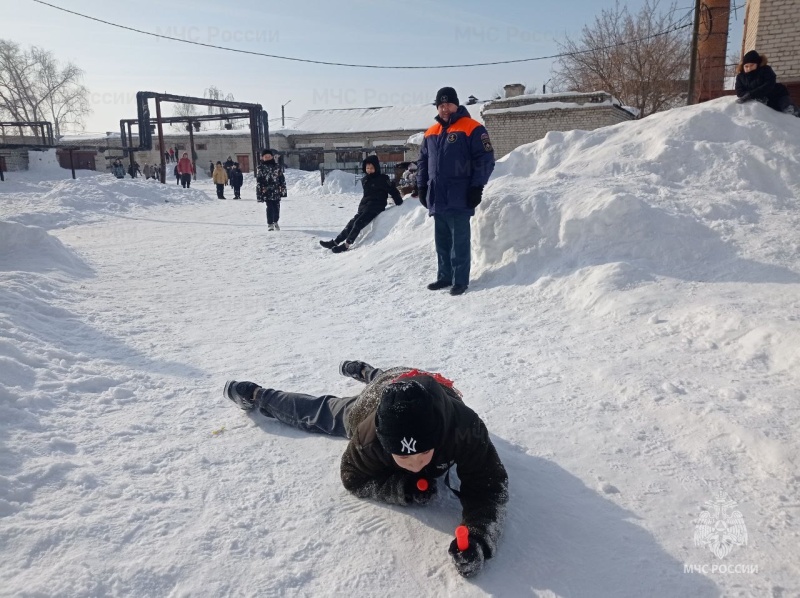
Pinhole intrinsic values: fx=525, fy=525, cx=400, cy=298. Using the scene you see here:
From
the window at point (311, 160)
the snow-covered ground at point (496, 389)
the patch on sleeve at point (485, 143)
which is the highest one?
the window at point (311, 160)

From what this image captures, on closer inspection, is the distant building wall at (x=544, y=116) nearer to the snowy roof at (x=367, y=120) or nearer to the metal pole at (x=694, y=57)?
the metal pole at (x=694, y=57)

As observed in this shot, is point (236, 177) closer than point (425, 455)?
No

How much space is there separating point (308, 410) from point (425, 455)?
1.15m

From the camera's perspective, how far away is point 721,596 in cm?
170

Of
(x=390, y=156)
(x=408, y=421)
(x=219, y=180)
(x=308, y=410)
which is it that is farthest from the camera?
(x=390, y=156)

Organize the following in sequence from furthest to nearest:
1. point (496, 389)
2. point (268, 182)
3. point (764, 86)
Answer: point (268, 182) < point (764, 86) < point (496, 389)

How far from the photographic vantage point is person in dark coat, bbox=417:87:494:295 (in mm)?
4828

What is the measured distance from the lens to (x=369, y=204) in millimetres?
8383

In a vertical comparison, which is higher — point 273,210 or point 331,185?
point 331,185

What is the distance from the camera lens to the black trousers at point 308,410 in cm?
271

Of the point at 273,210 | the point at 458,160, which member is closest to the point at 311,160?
the point at 273,210

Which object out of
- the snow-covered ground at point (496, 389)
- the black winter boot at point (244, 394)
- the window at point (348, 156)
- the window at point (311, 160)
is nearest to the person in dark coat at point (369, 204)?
the snow-covered ground at point (496, 389)

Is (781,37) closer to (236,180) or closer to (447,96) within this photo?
(447,96)

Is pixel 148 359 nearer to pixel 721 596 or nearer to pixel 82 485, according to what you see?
pixel 82 485
